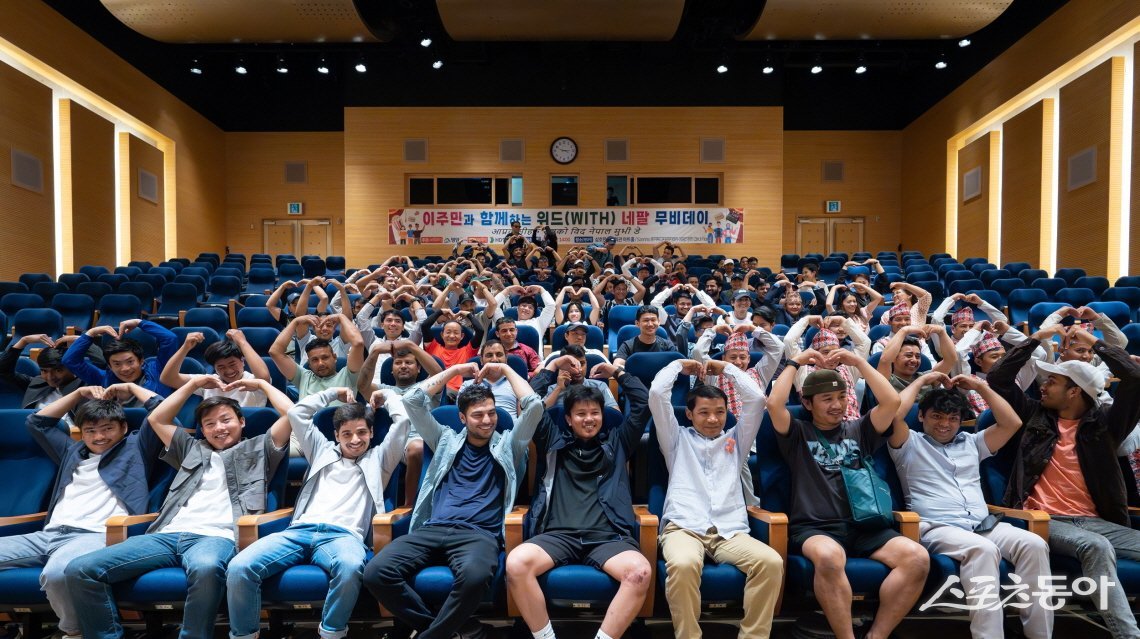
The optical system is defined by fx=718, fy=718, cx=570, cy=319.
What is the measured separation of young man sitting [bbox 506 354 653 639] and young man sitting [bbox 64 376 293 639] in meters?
1.12

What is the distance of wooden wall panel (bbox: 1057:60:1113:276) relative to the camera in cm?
870

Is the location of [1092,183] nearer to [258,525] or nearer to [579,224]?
[579,224]

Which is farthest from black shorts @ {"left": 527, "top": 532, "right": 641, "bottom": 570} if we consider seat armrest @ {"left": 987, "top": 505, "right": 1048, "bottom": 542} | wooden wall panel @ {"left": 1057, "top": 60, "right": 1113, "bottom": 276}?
wooden wall panel @ {"left": 1057, "top": 60, "right": 1113, "bottom": 276}

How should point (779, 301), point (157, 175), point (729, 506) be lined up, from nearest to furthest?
point (729, 506), point (779, 301), point (157, 175)

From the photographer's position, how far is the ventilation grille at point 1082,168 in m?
8.92

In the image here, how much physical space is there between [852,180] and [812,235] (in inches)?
53.0

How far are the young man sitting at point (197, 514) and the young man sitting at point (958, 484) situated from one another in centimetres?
269

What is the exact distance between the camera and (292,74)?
14141 mm

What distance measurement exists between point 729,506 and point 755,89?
1218 cm

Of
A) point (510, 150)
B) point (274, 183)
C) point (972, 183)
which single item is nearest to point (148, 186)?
point (274, 183)

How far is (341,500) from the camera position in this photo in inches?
118

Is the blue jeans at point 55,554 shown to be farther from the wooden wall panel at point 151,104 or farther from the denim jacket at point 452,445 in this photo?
the wooden wall panel at point 151,104

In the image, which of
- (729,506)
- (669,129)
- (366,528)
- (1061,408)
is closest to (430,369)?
(366,528)

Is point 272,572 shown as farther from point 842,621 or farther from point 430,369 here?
point 842,621
